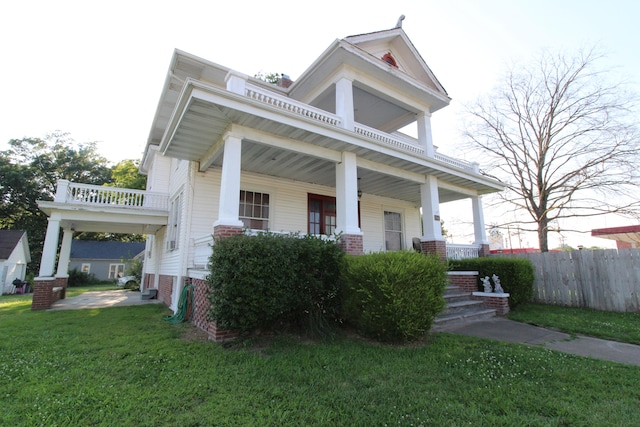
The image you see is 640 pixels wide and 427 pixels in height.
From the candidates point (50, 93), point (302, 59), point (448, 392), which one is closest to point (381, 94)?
point (302, 59)

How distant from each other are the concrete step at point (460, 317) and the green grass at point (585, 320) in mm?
545

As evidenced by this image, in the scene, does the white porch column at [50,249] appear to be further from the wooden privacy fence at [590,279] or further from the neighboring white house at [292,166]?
the wooden privacy fence at [590,279]

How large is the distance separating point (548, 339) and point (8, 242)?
98.1 feet

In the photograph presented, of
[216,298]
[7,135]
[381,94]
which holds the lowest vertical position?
[216,298]

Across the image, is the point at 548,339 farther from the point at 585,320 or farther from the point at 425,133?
the point at 425,133

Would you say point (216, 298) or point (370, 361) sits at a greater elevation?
point (216, 298)

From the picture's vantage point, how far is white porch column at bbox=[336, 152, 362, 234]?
293 inches

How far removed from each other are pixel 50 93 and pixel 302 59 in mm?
8026

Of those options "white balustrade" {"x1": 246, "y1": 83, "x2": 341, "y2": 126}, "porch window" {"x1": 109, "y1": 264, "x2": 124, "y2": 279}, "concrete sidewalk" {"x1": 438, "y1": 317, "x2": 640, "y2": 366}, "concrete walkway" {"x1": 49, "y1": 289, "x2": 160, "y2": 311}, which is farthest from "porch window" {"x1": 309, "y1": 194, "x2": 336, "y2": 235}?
"porch window" {"x1": 109, "y1": 264, "x2": 124, "y2": 279}

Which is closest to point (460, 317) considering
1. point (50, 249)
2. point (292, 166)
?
point (292, 166)

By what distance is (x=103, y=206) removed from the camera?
10.8 meters

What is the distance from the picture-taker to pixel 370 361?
4.13 metres

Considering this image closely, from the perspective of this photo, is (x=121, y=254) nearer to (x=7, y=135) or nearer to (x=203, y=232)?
(x=7, y=135)

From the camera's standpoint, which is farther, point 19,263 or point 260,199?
point 19,263
